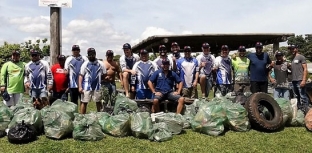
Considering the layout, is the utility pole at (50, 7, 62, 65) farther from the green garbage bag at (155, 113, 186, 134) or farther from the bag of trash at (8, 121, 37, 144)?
the green garbage bag at (155, 113, 186, 134)

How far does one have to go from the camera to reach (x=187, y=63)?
8.17m

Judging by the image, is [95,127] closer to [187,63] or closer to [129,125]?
[129,125]

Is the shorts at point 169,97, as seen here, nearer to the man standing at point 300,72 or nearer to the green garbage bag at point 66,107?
the green garbage bag at point 66,107

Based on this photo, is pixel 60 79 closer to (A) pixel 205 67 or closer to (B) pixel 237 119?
(A) pixel 205 67

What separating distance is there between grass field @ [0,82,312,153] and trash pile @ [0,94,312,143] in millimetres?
133

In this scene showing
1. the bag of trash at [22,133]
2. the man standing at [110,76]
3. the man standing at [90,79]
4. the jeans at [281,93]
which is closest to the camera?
the bag of trash at [22,133]

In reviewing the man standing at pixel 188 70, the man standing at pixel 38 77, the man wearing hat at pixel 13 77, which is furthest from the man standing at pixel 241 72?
the man wearing hat at pixel 13 77

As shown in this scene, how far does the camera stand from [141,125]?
6199 millimetres

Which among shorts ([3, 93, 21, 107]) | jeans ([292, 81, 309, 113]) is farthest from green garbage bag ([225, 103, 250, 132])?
shorts ([3, 93, 21, 107])

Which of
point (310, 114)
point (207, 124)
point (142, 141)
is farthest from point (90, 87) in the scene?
point (310, 114)

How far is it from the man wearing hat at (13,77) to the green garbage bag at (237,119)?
458 centimetres

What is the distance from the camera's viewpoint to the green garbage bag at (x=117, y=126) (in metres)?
6.28

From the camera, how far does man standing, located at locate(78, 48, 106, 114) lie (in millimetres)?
7321

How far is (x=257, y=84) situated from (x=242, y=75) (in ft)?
1.35
